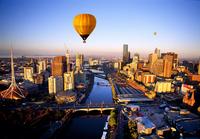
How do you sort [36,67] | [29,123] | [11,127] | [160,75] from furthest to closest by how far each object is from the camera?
[36,67] < [160,75] < [29,123] < [11,127]

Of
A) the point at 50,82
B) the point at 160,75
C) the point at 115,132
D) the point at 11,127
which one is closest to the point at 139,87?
the point at 160,75

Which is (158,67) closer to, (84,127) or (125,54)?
(125,54)

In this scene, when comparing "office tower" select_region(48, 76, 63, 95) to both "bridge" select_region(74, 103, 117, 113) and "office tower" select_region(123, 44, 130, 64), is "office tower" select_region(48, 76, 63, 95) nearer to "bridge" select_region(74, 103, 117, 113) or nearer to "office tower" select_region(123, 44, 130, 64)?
"bridge" select_region(74, 103, 117, 113)

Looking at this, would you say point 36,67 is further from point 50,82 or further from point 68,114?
point 68,114

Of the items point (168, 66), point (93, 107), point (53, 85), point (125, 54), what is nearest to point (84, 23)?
point (93, 107)

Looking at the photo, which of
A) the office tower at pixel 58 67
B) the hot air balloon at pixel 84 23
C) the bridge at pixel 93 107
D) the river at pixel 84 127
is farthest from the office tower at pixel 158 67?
the hot air balloon at pixel 84 23

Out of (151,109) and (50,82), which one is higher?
(50,82)

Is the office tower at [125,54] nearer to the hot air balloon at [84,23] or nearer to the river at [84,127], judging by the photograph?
the river at [84,127]

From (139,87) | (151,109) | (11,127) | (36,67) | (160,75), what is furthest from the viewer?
(36,67)

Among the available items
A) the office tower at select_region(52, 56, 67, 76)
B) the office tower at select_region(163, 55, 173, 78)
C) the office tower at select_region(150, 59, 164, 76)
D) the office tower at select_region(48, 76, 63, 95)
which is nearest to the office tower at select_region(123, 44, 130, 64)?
the office tower at select_region(150, 59, 164, 76)

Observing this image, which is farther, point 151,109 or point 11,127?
point 151,109
